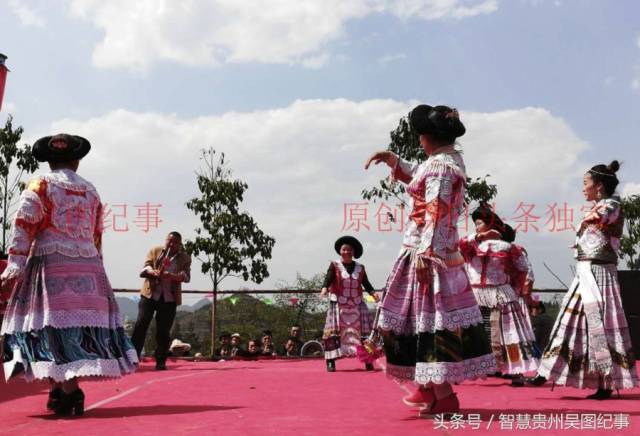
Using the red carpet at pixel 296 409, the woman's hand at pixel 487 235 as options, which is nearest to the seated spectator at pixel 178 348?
the red carpet at pixel 296 409

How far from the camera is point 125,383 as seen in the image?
9.15m

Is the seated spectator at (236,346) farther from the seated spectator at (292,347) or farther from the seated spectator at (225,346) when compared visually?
the seated spectator at (292,347)

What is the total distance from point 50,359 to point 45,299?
16.2 inches

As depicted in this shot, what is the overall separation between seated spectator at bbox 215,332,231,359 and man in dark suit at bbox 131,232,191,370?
3.96 m

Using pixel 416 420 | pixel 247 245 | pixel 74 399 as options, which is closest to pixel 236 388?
pixel 74 399

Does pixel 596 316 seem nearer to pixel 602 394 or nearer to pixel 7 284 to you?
pixel 602 394

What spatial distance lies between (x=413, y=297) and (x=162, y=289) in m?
7.32

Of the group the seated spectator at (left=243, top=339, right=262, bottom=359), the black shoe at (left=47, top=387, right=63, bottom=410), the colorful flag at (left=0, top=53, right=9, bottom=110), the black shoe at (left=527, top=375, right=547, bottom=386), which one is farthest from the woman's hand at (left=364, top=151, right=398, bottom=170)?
the seated spectator at (left=243, top=339, right=262, bottom=359)

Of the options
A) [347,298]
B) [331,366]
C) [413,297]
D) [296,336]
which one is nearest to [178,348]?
[296,336]

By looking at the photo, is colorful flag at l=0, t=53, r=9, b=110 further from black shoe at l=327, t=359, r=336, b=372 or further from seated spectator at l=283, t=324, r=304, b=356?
seated spectator at l=283, t=324, r=304, b=356

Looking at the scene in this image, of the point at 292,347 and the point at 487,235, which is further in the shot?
the point at 292,347

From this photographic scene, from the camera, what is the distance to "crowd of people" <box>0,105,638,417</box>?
5.51 m

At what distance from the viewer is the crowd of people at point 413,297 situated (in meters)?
5.51

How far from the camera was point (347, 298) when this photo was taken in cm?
1274
